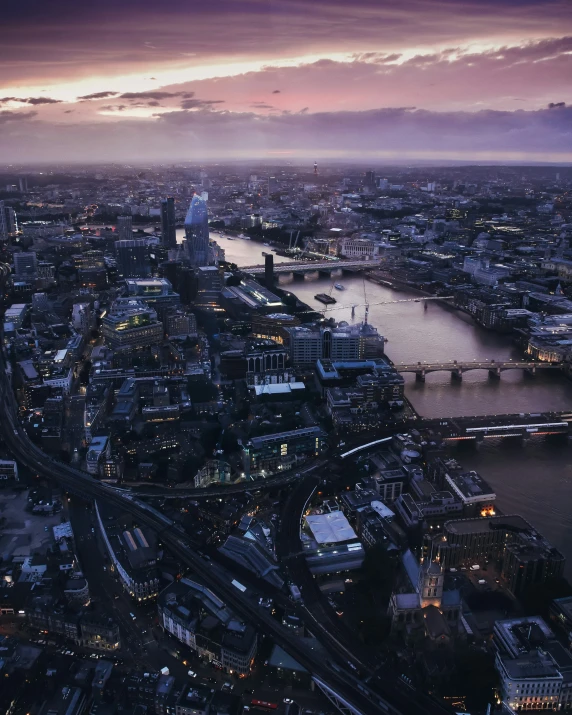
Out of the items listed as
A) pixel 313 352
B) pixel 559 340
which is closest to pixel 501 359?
pixel 559 340

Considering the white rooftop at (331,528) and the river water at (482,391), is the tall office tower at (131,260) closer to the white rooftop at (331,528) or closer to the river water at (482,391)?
the river water at (482,391)

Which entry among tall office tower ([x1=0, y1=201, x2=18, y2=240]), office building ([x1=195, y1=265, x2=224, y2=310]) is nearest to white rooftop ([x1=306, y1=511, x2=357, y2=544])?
office building ([x1=195, y1=265, x2=224, y2=310])

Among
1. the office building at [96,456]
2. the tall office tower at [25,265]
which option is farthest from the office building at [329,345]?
the tall office tower at [25,265]

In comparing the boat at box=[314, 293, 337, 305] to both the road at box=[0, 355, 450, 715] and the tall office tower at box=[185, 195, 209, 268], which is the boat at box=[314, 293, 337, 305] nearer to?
the tall office tower at box=[185, 195, 209, 268]

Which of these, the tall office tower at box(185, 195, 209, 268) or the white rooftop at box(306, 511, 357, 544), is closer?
the white rooftop at box(306, 511, 357, 544)

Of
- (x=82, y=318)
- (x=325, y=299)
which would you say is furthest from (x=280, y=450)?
(x=325, y=299)
